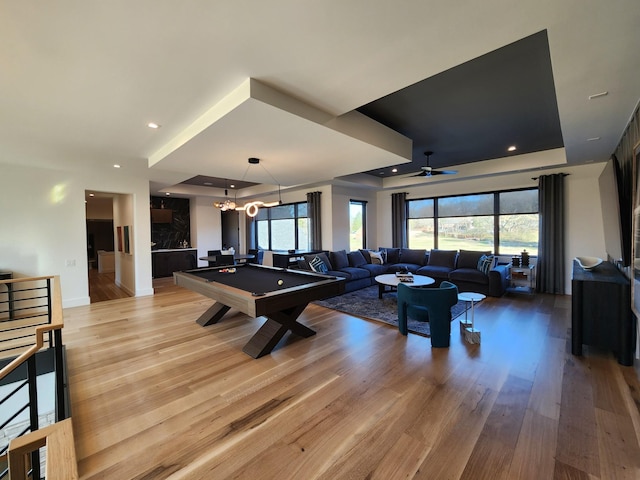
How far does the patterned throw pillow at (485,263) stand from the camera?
19.6 feet

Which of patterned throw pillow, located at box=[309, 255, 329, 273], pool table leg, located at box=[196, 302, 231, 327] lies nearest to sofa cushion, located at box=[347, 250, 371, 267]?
patterned throw pillow, located at box=[309, 255, 329, 273]

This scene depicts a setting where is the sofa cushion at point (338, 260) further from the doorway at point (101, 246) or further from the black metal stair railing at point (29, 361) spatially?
the black metal stair railing at point (29, 361)

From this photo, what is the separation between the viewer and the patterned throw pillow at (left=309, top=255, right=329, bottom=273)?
6.18m

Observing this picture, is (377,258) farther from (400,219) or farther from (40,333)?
(40,333)

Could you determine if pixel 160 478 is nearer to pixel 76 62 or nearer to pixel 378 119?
pixel 76 62

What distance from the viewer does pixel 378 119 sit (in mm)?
3932

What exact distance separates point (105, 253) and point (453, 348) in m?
11.4

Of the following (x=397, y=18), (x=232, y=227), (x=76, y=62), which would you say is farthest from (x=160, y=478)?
(x=232, y=227)

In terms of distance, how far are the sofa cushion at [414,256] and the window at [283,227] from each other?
3.05 metres

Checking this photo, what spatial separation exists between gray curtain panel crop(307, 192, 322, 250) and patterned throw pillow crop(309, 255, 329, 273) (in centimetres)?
180

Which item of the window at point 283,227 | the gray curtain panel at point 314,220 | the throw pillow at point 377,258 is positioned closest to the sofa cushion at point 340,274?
the throw pillow at point 377,258

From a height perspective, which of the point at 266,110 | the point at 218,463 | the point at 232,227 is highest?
the point at 266,110

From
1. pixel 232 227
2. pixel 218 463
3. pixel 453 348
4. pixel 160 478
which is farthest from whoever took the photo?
pixel 232 227

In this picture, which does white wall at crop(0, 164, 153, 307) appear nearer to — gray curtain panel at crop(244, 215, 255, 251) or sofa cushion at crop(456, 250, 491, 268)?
gray curtain panel at crop(244, 215, 255, 251)
